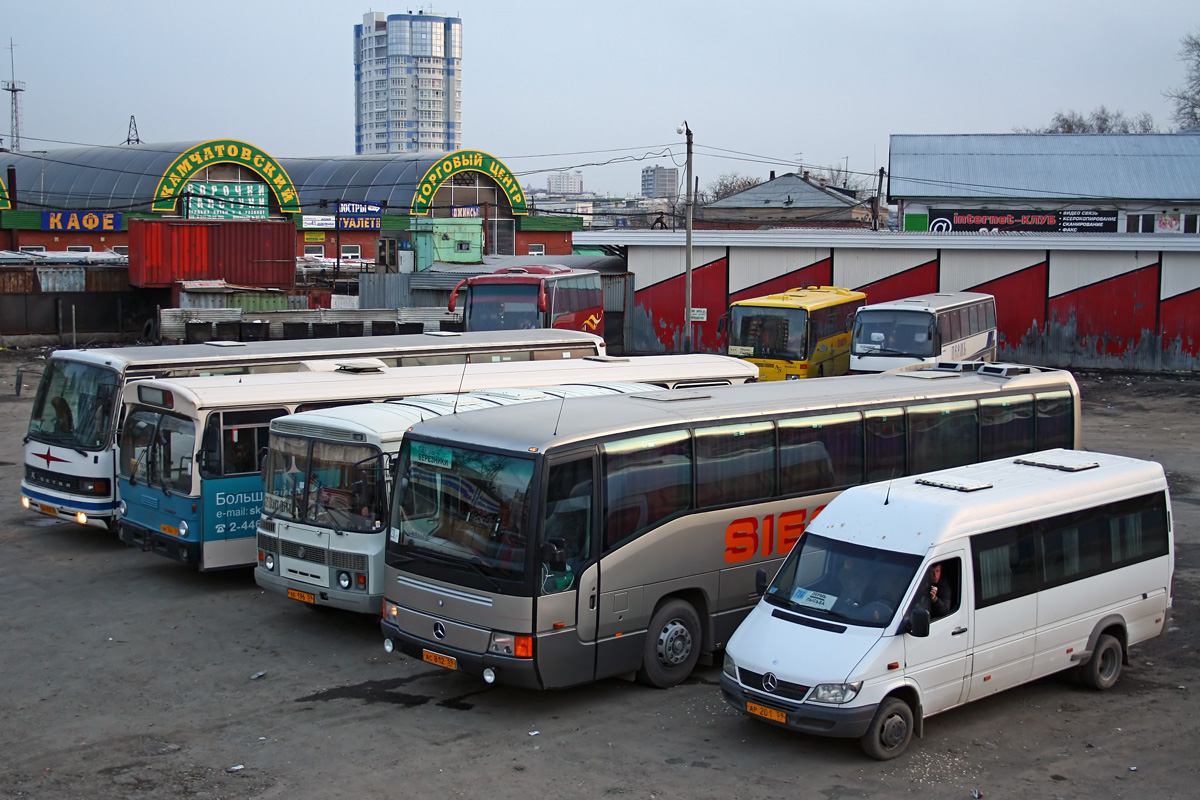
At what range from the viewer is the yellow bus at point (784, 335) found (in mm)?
26766

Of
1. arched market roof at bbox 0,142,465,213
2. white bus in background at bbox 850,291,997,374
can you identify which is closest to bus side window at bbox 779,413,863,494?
white bus in background at bbox 850,291,997,374

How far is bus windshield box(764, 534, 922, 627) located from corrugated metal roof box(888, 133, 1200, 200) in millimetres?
40270

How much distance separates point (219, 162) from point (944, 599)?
48.7m

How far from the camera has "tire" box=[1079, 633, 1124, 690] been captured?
9703 mm

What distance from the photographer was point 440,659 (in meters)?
9.25

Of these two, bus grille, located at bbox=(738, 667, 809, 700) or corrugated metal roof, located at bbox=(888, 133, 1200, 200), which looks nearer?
bus grille, located at bbox=(738, 667, 809, 700)

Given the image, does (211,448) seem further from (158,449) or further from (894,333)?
(894,333)

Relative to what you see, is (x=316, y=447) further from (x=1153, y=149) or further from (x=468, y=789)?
(x=1153, y=149)

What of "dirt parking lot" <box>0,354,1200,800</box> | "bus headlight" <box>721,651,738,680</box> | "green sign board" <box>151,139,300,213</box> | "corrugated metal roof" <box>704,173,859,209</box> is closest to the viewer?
"dirt parking lot" <box>0,354,1200,800</box>

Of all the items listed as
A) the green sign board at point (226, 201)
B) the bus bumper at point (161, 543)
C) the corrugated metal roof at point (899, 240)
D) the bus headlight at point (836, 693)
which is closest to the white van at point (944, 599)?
the bus headlight at point (836, 693)

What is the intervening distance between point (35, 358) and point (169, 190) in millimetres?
18354

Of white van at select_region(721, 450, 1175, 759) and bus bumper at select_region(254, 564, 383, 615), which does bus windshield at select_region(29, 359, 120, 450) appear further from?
white van at select_region(721, 450, 1175, 759)

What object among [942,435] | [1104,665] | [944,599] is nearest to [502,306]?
[942,435]

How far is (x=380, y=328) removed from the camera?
32375mm
